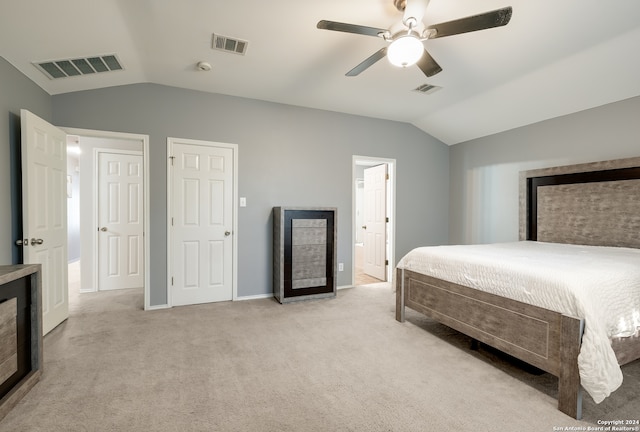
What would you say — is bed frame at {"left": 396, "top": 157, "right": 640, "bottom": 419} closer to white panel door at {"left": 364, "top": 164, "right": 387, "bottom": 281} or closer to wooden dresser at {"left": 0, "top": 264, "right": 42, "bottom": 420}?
white panel door at {"left": 364, "top": 164, "right": 387, "bottom": 281}

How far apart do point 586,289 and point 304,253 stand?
2.81 m

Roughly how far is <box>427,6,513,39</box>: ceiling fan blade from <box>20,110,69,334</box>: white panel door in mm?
3282

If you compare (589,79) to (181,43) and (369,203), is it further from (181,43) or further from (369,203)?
(181,43)

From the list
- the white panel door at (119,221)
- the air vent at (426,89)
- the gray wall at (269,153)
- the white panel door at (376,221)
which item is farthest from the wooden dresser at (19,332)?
the white panel door at (376,221)

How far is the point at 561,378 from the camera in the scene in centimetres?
181

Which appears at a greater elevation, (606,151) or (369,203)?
(606,151)

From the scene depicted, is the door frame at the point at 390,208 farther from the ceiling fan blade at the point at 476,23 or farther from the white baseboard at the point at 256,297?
the ceiling fan blade at the point at 476,23

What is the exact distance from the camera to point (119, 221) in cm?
456

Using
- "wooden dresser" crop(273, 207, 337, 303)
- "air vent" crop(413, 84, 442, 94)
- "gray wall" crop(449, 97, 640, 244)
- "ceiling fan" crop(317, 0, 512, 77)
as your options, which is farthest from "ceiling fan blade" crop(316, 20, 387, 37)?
"gray wall" crop(449, 97, 640, 244)

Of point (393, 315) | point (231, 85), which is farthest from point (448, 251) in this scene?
point (231, 85)

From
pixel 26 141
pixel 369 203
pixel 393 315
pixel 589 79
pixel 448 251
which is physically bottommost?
pixel 393 315

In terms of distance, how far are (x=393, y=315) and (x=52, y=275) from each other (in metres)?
3.47

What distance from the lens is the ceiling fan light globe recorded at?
6.54 feet

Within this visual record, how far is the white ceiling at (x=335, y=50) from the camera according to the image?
222 centimetres
